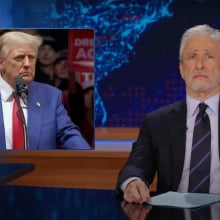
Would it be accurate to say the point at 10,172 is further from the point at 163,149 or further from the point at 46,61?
the point at 46,61

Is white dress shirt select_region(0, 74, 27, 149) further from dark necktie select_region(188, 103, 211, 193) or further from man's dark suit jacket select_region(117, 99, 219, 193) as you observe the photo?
dark necktie select_region(188, 103, 211, 193)

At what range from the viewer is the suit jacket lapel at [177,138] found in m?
1.89

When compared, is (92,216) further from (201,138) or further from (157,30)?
(157,30)

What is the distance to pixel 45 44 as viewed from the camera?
279 centimetres

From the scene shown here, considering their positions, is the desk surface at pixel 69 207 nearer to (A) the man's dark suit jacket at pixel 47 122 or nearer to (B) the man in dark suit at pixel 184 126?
(B) the man in dark suit at pixel 184 126

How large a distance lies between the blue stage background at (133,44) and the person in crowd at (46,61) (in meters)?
0.62

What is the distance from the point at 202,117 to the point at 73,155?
48.5 inches

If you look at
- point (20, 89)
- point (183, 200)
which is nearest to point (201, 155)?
point (183, 200)

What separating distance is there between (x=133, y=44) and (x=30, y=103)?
1.02 meters

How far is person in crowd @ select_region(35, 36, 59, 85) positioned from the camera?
2762 mm

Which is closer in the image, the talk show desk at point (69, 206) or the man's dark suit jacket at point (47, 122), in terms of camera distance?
the talk show desk at point (69, 206)

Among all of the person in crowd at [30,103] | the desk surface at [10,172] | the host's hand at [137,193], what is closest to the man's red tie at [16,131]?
the person in crowd at [30,103]

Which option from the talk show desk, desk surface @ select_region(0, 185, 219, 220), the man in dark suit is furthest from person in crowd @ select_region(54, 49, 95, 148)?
desk surface @ select_region(0, 185, 219, 220)

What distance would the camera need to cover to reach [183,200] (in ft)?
4.85
